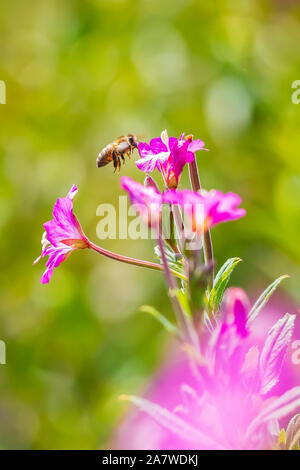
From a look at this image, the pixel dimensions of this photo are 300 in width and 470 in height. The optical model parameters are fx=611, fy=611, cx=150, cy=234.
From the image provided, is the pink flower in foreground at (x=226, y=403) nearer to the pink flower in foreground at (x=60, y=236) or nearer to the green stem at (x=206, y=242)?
the green stem at (x=206, y=242)

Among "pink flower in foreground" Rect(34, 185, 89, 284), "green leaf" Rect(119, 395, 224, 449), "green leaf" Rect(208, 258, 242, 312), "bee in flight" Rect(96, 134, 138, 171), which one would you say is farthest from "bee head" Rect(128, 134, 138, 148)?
"green leaf" Rect(119, 395, 224, 449)

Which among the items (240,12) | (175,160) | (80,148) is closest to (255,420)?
(175,160)

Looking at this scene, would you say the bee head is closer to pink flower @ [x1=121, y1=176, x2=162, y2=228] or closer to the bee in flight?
the bee in flight

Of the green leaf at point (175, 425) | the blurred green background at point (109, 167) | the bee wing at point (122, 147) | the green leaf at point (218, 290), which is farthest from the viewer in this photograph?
the blurred green background at point (109, 167)

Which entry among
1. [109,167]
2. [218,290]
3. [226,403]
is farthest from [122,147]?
[109,167]

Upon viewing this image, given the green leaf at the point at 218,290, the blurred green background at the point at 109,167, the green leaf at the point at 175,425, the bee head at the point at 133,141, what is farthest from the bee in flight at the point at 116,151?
the blurred green background at the point at 109,167

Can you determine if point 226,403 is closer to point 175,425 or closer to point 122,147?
point 175,425
